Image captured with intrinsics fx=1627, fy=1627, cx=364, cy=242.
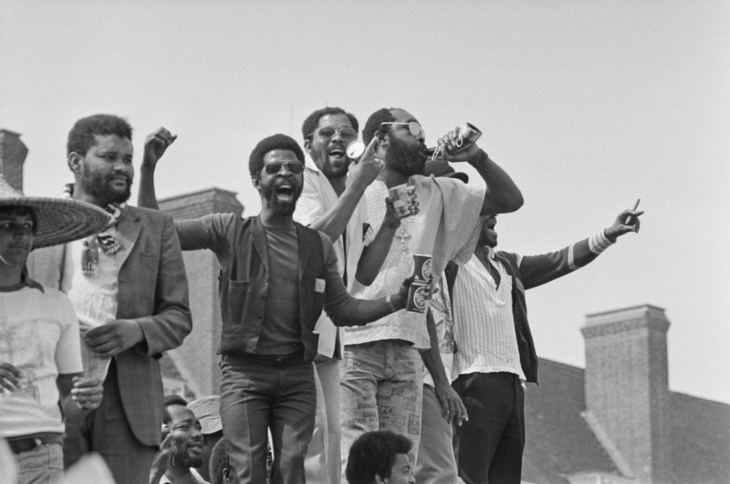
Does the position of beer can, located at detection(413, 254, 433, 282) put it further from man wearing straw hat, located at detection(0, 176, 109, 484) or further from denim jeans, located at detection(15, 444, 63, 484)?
denim jeans, located at detection(15, 444, 63, 484)

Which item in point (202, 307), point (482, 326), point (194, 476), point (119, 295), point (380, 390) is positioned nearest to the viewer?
point (119, 295)

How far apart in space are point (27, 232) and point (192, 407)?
446 centimetres

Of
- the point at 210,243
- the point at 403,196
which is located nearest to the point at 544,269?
the point at 403,196

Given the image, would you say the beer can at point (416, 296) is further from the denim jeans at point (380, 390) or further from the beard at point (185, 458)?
the beard at point (185, 458)

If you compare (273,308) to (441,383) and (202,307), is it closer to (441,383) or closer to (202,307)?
(441,383)

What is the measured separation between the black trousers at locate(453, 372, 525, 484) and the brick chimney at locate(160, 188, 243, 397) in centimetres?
1981

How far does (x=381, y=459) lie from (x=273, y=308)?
111cm

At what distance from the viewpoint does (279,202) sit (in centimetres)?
766

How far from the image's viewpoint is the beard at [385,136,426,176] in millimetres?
8500

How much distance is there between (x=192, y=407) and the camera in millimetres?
10844

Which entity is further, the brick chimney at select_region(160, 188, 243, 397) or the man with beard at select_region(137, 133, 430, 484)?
the brick chimney at select_region(160, 188, 243, 397)

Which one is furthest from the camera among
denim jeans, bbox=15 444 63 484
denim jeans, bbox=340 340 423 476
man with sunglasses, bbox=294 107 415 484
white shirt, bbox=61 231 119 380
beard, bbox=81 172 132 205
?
denim jeans, bbox=340 340 423 476

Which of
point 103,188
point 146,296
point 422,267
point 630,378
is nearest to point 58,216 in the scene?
point 103,188

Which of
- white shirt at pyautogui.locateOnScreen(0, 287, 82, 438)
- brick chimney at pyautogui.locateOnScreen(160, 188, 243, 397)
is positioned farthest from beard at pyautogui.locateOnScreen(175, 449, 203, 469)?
brick chimney at pyautogui.locateOnScreen(160, 188, 243, 397)
